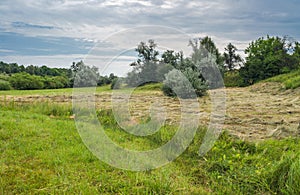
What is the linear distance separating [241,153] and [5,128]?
11.7 ft

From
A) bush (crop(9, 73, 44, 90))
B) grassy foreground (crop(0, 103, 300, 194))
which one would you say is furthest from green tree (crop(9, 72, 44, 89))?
grassy foreground (crop(0, 103, 300, 194))

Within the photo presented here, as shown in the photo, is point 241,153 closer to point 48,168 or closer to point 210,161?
point 210,161

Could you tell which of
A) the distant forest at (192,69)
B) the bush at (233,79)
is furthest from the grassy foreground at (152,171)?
the bush at (233,79)

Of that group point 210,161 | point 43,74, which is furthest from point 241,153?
point 43,74

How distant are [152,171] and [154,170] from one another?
0.15ft

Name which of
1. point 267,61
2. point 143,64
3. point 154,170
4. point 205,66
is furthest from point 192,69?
point 267,61

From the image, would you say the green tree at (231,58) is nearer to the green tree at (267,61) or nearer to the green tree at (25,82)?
the green tree at (267,61)

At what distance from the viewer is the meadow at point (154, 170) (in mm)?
2438

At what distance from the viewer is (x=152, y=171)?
2.89 m

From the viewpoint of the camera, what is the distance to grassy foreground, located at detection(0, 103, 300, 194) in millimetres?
2432

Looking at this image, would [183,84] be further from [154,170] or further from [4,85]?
[4,85]

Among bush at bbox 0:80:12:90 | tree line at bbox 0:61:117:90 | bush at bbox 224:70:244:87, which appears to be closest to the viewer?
bush at bbox 0:80:12:90

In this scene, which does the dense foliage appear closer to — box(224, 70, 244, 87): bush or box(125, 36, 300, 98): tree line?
box(125, 36, 300, 98): tree line

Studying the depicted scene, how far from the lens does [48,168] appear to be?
9.63ft
